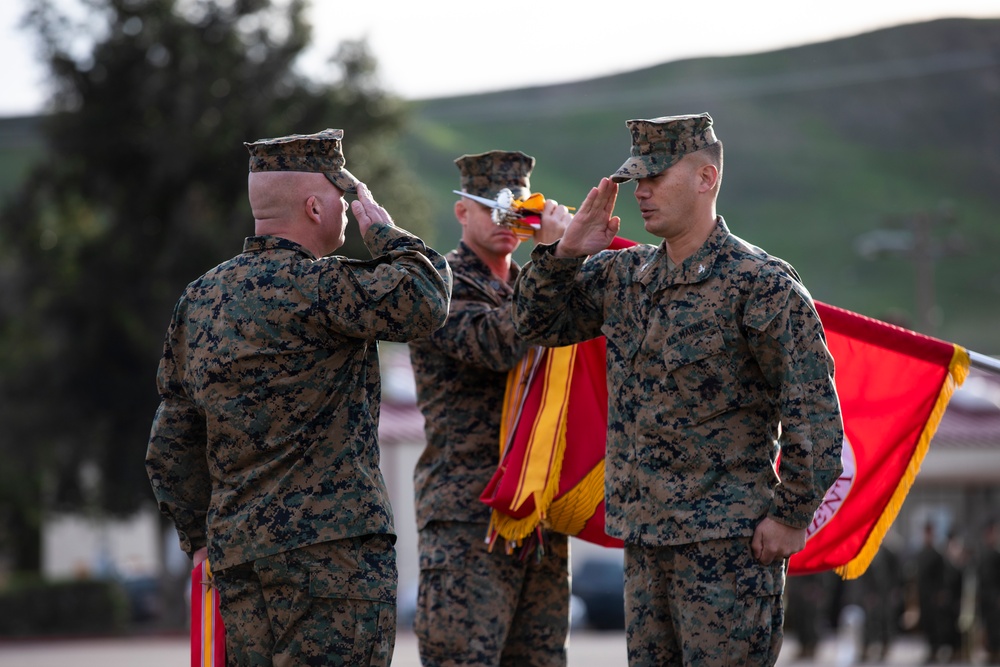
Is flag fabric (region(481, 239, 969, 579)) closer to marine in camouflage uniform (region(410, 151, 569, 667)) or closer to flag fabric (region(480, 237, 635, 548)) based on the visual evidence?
flag fabric (region(480, 237, 635, 548))

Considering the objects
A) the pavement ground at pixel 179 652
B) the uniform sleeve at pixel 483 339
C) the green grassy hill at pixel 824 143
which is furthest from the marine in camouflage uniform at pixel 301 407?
the green grassy hill at pixel 824 143

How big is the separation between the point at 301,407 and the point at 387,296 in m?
0.45

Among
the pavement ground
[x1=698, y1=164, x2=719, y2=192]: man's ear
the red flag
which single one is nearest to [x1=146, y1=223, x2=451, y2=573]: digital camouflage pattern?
[x1=698, y1=164, x2=719, y2=192]: man's ear

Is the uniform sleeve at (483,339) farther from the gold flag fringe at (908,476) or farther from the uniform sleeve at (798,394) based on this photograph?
the gold flag fringe at (908,476)

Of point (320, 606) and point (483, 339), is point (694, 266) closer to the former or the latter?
point (483, 339)

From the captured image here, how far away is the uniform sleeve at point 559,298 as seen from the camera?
498 centimetres

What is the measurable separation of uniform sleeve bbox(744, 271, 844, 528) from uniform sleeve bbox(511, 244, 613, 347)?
72cm

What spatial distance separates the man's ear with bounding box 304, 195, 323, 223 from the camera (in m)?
4.68

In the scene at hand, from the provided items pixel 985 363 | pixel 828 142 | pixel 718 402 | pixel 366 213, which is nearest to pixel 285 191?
pixel 366 213

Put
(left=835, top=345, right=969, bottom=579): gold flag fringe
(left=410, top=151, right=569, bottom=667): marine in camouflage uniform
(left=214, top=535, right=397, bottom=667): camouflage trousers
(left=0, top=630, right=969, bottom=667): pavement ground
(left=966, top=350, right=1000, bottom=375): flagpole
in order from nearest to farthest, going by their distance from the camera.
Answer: (left=214, top=535, right=397, bottom=667): camouflage trousers → (left=966, top=350, right=1000, bottom=375): flagpole → (left=410, top=151, right=569, bottom=667): marine in camouflage uniform → (left=835, top=345, right=969, bottom=579): gold flag fringe → (left=0, top=630, right=969, bottom=667): pavement ground

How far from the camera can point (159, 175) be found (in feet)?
83.9

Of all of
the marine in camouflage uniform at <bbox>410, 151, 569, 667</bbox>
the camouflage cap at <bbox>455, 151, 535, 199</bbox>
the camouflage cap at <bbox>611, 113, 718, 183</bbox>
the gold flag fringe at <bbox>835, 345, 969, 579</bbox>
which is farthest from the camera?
the camouflage cap at <bbox>455, 151, 535, 199</bbox>

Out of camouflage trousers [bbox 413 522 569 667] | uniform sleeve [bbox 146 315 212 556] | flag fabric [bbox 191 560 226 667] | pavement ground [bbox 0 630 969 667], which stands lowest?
pavement ground [bbox 0 630 969 667]

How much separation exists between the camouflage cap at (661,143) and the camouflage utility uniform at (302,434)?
2.33 ft
